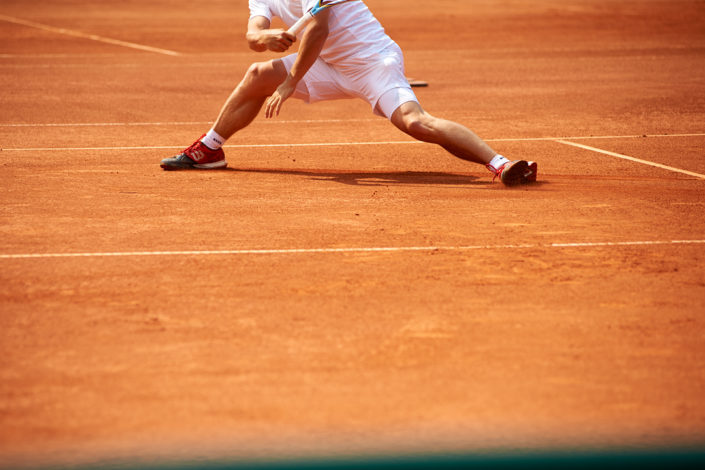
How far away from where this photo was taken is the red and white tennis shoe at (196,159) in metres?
8.11

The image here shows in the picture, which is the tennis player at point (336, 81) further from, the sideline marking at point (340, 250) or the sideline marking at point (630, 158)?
the sideline marking at point (340, 250)

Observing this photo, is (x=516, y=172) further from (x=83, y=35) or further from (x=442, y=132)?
(x=83, y=35)

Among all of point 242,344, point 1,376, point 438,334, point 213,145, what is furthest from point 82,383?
point 213,145

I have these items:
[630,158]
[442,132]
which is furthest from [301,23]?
[630,158]

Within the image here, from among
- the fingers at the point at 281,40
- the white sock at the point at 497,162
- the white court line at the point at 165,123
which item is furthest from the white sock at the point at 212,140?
the white court line at the point at 165,123

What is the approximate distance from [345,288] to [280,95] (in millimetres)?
2785

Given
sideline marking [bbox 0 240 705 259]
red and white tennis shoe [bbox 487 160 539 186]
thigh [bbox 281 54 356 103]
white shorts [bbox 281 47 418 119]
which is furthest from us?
thigh [bbox 281 54 356 103]

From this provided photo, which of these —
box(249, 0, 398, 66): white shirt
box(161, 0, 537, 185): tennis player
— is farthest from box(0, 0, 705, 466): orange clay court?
box(249, 0, 398, 66): white shirt

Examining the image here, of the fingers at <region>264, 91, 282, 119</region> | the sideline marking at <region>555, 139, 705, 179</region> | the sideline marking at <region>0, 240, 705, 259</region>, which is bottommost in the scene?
the sideline marking at <region>555, 139, 705, 179</region>

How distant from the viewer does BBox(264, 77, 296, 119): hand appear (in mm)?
7418

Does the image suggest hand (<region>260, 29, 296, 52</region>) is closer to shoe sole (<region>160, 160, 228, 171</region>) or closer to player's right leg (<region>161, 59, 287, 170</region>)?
player's right leg (<region>161, 59, 287, 170</region>)

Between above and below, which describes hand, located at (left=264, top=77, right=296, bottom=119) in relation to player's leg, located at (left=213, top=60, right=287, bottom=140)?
above

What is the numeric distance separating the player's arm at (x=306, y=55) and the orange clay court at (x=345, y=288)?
0.60 metres

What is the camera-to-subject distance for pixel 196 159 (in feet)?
26.7
